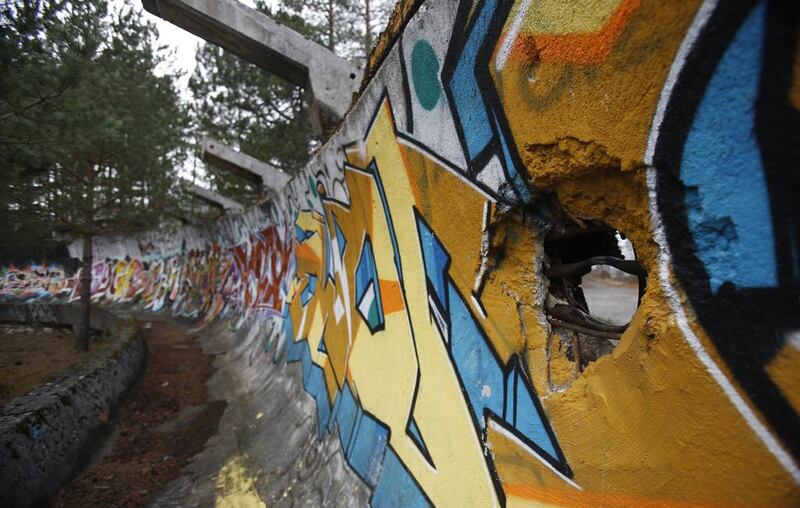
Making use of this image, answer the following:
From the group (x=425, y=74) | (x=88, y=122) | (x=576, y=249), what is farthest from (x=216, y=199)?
(x=576, y=249)

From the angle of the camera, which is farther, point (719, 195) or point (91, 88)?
point (91, 88)

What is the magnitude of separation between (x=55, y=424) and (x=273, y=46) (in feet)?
16.6

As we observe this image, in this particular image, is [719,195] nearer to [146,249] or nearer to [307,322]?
[307,322]

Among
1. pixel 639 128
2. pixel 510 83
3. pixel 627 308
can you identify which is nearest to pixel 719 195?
pixel 639 128

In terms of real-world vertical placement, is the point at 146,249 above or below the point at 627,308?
above

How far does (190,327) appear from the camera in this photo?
12.6 meters

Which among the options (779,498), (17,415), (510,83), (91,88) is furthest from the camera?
(91,88)

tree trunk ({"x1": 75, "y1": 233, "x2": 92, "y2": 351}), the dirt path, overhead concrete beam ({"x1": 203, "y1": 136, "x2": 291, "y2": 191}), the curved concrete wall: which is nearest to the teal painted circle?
the curved concrete wall

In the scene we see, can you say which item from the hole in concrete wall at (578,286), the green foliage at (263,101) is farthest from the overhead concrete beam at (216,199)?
the hole in concrete wall at (578,286)

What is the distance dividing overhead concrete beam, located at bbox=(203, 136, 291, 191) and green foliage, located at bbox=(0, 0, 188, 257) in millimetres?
983

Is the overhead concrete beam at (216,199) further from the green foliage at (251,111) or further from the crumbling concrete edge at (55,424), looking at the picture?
the crumbling concrete edge at (55,424)

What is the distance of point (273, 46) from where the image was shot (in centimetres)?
557

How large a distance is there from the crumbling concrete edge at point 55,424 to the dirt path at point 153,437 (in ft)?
0.80

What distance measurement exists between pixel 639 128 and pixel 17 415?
5.18 m
